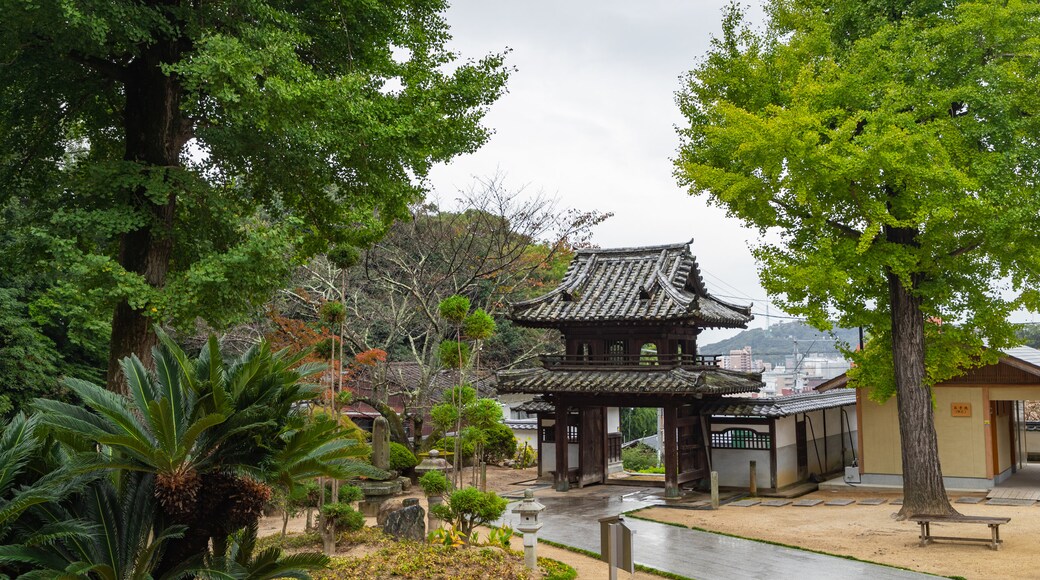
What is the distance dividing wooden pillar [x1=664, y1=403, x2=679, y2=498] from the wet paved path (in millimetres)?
1602

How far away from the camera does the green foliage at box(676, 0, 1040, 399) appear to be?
14.6 m

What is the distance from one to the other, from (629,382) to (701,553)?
6.98m

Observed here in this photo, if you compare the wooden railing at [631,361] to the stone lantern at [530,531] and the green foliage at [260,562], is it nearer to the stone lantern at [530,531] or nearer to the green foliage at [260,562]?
the stone lantern at [530,531]

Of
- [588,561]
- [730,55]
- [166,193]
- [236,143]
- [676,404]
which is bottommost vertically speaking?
[588,561]

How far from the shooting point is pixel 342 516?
13328mm

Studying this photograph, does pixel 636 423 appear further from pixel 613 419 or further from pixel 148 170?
pixel 148 170

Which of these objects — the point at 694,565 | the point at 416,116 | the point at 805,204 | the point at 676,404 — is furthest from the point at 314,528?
the point at 805,204

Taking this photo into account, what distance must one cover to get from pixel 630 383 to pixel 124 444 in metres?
15.3

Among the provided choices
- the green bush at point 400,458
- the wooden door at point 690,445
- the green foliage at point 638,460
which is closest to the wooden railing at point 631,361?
the wooden door at point 690,445

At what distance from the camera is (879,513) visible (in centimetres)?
1775

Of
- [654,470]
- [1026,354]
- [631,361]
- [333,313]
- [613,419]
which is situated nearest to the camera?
[333,313]

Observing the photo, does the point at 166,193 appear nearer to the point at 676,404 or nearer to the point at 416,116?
the point at 416,116

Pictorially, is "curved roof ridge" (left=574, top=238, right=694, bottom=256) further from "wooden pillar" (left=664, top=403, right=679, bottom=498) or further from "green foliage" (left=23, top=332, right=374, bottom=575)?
"green foliage" (left=23, top=332, right=374, bottom=575)

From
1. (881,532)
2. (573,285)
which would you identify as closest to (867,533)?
(881,532)
